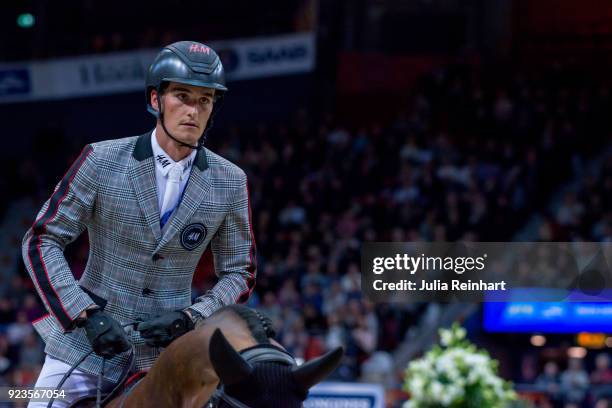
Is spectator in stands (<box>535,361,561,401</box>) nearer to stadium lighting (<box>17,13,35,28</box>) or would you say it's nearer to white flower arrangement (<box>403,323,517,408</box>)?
white flower arrangement (<box>403,323,517,408</box>)

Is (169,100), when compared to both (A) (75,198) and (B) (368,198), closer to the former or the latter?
(A) (75,198)

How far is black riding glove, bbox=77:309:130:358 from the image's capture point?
10.7 ft

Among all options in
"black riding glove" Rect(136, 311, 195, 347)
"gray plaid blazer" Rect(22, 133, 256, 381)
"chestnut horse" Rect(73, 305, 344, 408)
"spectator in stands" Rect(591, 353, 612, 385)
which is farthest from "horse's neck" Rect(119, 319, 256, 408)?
"spectator in stands" Rect(591, 353, 612, 385)

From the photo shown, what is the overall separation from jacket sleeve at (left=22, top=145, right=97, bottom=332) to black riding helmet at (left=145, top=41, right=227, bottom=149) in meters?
0.30

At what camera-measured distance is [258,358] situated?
8.58 feet

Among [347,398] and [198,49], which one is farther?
[347,398]

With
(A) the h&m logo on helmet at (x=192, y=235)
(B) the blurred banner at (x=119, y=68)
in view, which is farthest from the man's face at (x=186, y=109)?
(B) the blurred banner at (x=119, y=68)

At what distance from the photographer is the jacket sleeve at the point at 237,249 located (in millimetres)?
3600

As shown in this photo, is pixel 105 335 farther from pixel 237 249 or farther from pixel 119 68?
pixel 119 68

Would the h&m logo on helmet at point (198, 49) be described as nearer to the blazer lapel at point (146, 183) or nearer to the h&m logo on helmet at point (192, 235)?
the blazer lapel at point (146, 183)

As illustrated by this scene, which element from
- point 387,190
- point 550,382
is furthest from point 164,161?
point 387,190

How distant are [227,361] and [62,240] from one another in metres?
1.12

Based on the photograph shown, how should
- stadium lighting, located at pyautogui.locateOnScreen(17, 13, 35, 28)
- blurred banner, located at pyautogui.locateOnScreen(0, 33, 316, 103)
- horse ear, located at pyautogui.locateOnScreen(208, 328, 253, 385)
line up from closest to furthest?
1. horse ear, located at pyautogui.locateOnScreen(208, 328, 253, 385)
2. blurred banner, located at pyautogui.locateOnScreen(0, 33, 316, 103)
3. stadium lighting, located at pyautogui.locateOnScreen(17, 13, 35, 28)

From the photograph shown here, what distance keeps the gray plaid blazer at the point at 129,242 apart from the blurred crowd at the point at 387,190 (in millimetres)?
7614
